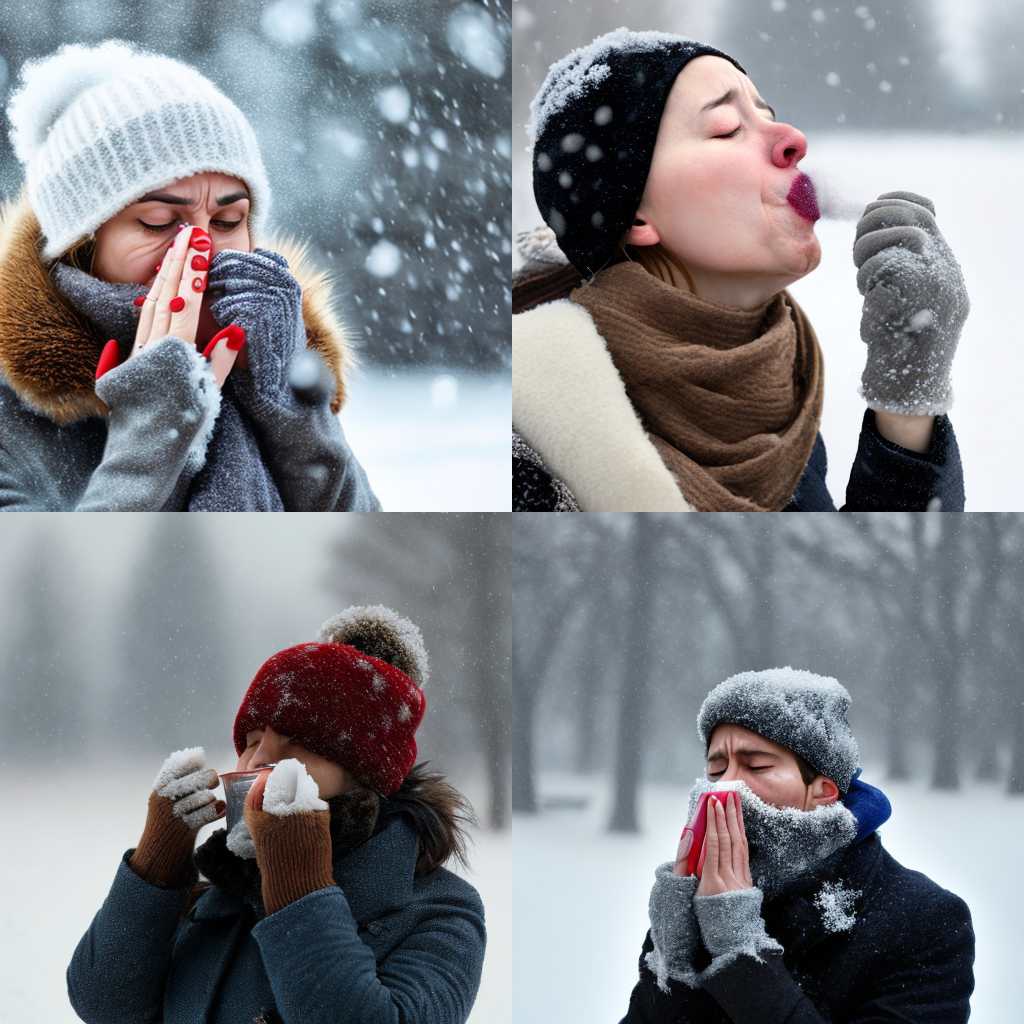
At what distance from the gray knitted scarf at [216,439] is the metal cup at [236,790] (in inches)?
17.5

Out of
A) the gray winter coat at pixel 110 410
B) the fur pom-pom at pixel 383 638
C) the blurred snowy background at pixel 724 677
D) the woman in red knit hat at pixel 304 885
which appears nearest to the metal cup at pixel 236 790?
the woman in red knit hat at pixel 304 885

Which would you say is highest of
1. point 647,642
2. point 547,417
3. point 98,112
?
point 98,112

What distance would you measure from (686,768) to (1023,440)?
2.43 ft

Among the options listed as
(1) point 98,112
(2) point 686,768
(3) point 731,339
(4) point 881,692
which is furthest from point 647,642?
(1) point 98,112

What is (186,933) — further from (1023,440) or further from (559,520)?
(1023,440)

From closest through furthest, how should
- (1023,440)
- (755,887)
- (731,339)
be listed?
(755,887) → (731,339) → (1023,440)

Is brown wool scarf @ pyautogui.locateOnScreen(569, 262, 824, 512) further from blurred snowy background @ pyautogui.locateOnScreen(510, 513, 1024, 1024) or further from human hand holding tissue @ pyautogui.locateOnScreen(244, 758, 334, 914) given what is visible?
human hand holding tissue @ pyautogui.locateOnScreen(244, 758, 334, 914)

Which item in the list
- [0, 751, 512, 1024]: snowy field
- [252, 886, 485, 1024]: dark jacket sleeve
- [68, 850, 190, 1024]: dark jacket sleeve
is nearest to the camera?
[252, 886, 485, 1024]: dark jacket sleeve

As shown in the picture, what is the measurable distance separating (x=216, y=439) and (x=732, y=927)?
3.20 ft

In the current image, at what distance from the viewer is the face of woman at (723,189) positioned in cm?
214

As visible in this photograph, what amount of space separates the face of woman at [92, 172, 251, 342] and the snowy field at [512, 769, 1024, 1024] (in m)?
0.99

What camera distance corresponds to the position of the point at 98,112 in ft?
7.14

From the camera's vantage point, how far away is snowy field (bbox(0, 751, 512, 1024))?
8.01 feet

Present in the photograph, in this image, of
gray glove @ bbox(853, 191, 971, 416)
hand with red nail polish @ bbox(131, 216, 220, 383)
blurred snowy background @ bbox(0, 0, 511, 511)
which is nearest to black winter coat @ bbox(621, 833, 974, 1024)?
gray glove @ bbox(853, 191, 971, 416)
